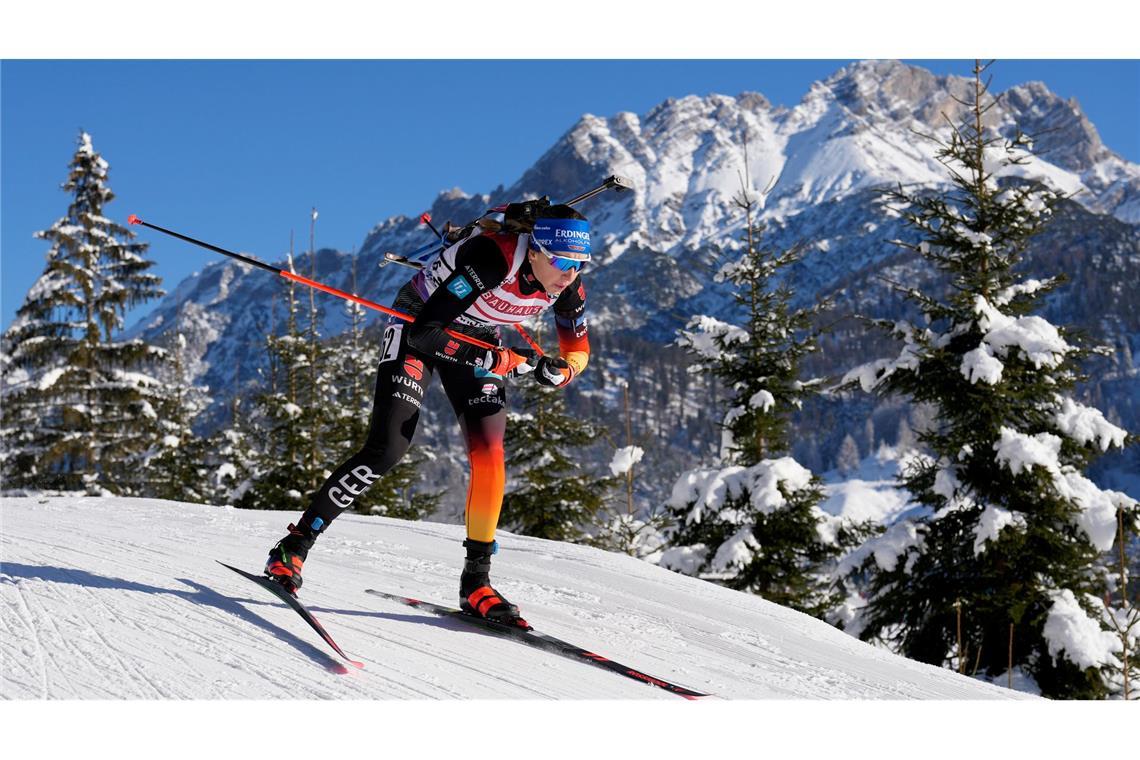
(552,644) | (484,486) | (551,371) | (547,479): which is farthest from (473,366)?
(547,479)

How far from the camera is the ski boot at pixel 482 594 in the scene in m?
5.44

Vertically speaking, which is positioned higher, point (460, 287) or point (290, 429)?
point (460, 287)

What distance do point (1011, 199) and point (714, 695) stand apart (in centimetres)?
988

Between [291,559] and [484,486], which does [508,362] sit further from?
[291,559]

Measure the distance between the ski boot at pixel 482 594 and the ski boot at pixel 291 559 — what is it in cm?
89

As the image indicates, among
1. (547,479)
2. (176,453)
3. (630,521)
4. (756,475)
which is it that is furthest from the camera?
(176,453)

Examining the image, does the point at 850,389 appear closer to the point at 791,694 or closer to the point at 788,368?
the point at 788,368

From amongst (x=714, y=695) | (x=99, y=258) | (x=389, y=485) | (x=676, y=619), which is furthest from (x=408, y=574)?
(x=99, y=258)

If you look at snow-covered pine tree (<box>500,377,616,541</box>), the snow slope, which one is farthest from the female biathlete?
snow-covered pine tree (<box>500,377,616,541</box>)

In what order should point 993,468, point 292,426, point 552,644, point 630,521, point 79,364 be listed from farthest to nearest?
point 79,364 < point 292,426 < point 630,521 < point 993,468 < point 552,644

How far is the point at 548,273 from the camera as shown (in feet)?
17.4

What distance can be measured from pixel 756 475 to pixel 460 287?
999cm

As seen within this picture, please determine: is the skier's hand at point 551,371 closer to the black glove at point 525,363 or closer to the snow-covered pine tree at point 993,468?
the black glove at point 525,363

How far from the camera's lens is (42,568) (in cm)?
575
